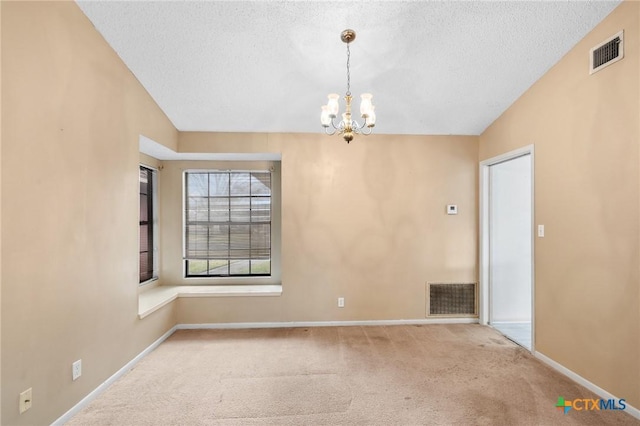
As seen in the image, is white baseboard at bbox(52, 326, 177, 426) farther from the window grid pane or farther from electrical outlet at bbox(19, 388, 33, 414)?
the window grid pane

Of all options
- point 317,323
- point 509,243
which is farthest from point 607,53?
point 317,323

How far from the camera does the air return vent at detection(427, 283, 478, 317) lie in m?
3.96

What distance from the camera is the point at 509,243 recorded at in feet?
13.0

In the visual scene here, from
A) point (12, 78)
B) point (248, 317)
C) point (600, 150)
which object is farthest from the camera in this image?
point (248, 317)

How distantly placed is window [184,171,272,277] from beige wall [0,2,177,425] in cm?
150

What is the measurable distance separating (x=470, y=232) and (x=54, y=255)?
14.0ft

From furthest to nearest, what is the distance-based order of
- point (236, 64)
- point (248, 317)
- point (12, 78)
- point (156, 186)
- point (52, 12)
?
point (156, 186) → point (248, 317) → point (236, 64) → point (52, 12) → point (12, 78)

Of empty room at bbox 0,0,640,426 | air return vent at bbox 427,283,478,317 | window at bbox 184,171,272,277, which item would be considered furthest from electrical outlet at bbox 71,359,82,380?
air return vent at bbox 427,283,478,317

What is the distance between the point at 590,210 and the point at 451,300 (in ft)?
6.56

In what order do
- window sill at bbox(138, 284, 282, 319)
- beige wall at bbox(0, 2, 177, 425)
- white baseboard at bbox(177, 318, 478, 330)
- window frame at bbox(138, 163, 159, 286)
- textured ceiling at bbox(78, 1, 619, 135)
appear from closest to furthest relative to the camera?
1. beige wall at bbox(0, 2, 177, 425)
2. textured ceiling at bbox(78, 1, 619, 135)
3. window sill at bbox(138, 284, 282, 319)
4. white baseboard at bbox(177, 318, 478, 330)
5. window frame at bbox(138, 163, 159, 286)

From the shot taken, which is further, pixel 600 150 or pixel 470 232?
pixel 470 232

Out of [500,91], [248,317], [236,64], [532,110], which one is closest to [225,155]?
[236,64]

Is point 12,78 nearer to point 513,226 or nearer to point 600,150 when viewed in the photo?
point 600,150

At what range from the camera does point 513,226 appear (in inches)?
156
